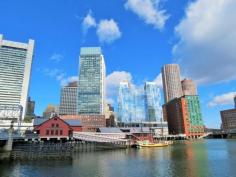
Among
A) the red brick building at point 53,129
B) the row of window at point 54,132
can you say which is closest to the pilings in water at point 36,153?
the red brick building at point 53,129

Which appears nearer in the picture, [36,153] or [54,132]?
[36,153]

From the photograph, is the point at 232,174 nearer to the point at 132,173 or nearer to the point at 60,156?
the point at 132,173

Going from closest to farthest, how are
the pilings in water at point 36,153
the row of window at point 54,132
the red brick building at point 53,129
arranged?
the pilings in water at point 36,153 → the red brick building at point 53,129 → the row of window at point 54,132

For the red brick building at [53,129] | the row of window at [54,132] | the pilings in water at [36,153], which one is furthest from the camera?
the row of window at [54,132]

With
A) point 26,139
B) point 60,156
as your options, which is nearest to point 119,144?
point 26,139

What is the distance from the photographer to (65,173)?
4519 centimetres

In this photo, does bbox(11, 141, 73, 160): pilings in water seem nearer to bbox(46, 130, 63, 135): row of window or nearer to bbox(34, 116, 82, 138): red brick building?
bbox(34, 116, 82, 138): red brick building

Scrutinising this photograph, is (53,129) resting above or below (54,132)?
above

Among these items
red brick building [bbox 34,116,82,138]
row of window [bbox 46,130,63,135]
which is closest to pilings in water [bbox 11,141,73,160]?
red brick building [bbox 34,116,82,138]

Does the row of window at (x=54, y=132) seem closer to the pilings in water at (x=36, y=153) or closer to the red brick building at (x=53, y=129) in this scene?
the red brick building at (x=53, y=129)

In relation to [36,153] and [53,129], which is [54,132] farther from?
[36,153]

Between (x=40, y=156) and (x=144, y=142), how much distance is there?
224 feet

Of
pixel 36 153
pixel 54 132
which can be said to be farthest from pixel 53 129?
pixel 36 153

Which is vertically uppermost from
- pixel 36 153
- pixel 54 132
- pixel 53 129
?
pixel 53 129
